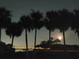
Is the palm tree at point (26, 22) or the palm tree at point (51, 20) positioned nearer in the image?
the palm tree at point (51, 20)

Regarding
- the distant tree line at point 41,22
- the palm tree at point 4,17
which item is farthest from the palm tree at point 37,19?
the palm tree at point 4,17

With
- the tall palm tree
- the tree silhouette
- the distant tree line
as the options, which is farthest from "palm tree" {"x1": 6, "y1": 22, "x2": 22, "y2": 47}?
the tree silhouette

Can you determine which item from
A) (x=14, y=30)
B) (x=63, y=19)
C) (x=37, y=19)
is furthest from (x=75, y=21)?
(x=14, y=30)

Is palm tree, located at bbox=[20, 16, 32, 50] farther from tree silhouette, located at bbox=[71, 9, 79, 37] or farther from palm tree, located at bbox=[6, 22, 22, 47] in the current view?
tree silhouette, located at bbox=[71, 9, 79, 37]

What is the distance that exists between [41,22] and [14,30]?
19.5ft

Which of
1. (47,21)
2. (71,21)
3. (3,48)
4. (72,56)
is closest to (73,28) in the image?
(71,21)

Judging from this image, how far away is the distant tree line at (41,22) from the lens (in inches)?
2356

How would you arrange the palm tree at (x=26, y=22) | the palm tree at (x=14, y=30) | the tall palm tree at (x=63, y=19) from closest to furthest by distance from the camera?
the tall palm tree at (x=63, y=19), the palm tree at (x=14, y=30), the palm tree at (x=26, y=22)

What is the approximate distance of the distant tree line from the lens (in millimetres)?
59841

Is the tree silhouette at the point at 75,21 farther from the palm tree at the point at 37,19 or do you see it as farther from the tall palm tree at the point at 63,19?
the palm tree at the point at 37,19

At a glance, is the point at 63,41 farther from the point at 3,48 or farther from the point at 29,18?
the point at 3,48

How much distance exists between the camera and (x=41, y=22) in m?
64.3

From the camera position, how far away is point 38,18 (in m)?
64.2

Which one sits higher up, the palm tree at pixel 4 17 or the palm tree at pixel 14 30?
the palm tree at pixel 4 17
